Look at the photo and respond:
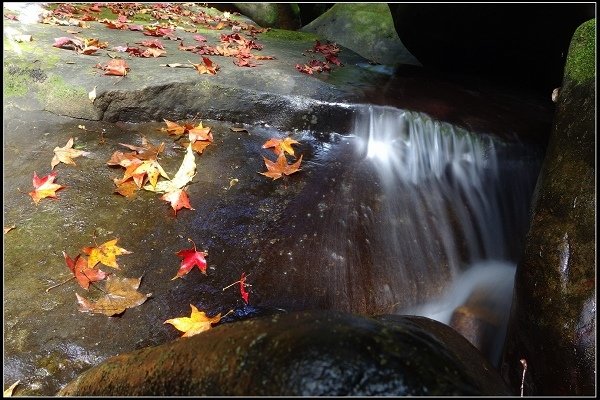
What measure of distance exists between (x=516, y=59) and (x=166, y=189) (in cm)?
543

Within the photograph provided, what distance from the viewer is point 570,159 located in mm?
2477

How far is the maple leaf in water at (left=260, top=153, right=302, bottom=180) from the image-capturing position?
3430mm

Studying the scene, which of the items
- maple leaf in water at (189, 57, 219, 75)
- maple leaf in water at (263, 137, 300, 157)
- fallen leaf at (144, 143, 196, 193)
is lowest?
fallen leaf at (144, 143, 196, 193)

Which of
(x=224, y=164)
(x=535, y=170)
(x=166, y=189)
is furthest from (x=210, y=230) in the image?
(x=535, y=170)

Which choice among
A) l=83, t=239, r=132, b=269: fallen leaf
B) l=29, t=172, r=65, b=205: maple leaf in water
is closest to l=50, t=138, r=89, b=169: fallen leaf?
l=29, t=172, r=65, b=205: maple leaf in water

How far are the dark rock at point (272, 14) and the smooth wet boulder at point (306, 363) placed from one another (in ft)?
34.7

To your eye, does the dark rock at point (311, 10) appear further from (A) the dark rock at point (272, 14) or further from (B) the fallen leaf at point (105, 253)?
(B) the fallen leaf at point (105, 253)

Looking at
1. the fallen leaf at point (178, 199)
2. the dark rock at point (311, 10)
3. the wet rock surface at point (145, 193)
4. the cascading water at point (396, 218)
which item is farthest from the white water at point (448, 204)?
the dark rock at point (311, 10)

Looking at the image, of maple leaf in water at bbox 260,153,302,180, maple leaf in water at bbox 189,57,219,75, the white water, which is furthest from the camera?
maple leaf in water at bbox 189,57,219,75

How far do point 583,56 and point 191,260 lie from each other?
10.2ft

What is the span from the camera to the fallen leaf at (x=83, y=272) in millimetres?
2217

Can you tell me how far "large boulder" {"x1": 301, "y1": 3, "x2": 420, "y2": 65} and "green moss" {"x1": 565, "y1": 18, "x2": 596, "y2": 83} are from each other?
177 inches

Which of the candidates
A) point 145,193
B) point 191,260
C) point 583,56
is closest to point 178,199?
point 145,193

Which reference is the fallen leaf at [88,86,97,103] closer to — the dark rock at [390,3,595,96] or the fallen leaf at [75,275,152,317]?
the fallen leaf at [75,275,152,317]
